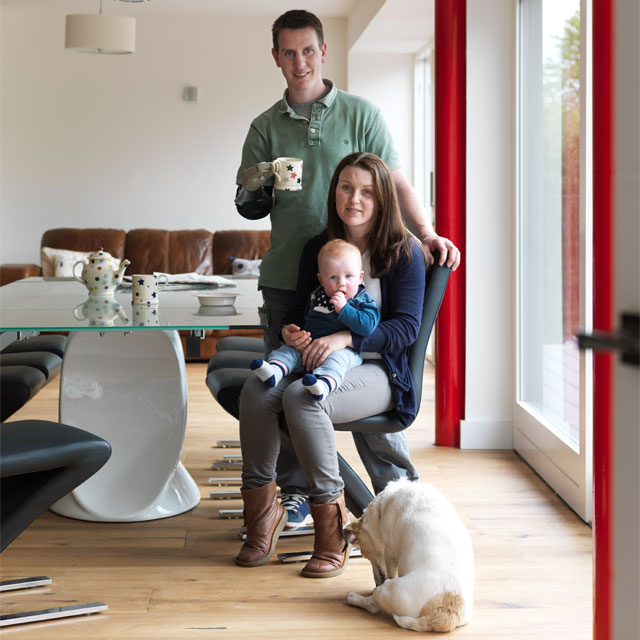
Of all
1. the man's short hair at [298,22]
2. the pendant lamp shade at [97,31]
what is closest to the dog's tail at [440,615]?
the man's short hair at [298,22]

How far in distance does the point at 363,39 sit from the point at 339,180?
406 cm

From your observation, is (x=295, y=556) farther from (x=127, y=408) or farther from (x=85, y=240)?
(x=85, y=240)

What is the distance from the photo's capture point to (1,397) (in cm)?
285

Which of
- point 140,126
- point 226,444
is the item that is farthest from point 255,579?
point 140,126

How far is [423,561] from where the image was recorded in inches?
78.9

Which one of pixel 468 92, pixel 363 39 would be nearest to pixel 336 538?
pixel 468 92

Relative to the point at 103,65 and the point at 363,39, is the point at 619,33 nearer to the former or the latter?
the point at 363,39

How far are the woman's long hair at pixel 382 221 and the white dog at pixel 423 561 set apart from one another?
2.31 ft

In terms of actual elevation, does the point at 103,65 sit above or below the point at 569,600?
above

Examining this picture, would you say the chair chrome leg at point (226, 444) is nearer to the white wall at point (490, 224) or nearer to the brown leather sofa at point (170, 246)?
the white wall at point (490, 224)

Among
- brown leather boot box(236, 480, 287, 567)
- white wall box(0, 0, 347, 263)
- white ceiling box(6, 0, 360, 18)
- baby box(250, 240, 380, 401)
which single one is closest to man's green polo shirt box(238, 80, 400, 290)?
baby box(250, 240, 380, 401)

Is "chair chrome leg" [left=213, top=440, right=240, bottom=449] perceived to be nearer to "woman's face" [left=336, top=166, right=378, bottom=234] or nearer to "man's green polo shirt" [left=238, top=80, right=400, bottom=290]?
"man's green polo shirt" [left=238, top=80, right=400, bottom=290]

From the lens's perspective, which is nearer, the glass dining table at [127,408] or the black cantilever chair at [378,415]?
the black cantilever chair at [378,415]

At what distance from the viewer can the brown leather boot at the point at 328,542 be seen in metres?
2.35
